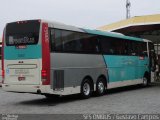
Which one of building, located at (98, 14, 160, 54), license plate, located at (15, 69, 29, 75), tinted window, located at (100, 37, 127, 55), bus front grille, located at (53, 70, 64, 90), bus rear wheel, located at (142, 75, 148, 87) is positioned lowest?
bus rear wheel, located at (142, 75, 148, 87)

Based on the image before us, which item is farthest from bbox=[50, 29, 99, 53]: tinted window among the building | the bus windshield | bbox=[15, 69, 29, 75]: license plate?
the building

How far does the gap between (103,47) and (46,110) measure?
661 centimetres

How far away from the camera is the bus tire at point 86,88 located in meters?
17.9

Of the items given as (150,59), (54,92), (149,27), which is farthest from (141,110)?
(149,27)

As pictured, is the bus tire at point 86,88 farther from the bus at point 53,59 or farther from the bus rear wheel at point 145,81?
the bus rear wheel at point 145,81

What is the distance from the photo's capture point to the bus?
51.7 ft

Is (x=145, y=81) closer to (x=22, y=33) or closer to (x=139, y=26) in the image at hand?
(x=139, y=26)

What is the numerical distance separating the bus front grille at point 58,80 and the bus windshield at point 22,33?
145cm

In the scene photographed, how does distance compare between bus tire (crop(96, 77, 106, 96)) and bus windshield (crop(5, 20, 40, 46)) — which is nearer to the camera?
bus windshield (crop(5, 20, 40, 46))

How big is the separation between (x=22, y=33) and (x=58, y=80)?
2.30 metres

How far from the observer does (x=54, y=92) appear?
15.9m

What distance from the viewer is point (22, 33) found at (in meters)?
16.4

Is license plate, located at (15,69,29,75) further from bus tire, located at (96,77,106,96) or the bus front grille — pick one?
bus tire, located at (96,77,106,96)

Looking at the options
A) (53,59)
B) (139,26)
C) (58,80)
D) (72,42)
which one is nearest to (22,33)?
(53,59)
